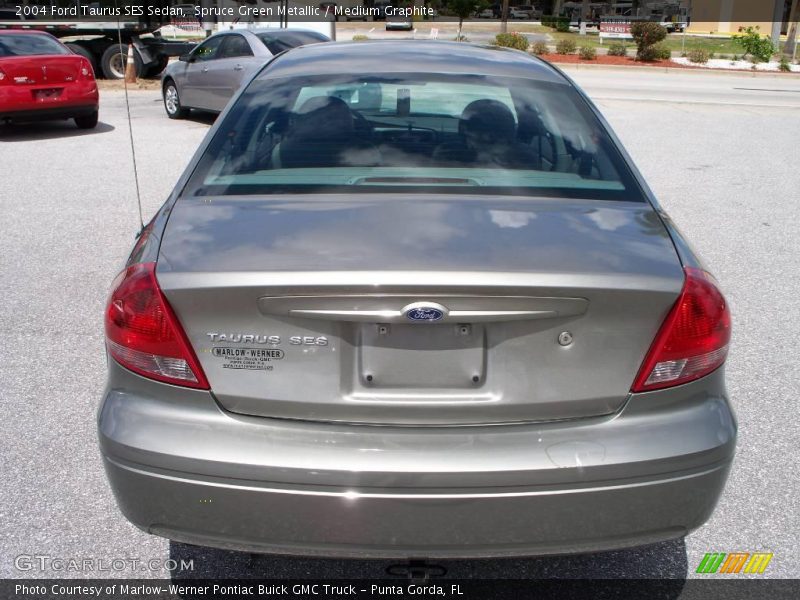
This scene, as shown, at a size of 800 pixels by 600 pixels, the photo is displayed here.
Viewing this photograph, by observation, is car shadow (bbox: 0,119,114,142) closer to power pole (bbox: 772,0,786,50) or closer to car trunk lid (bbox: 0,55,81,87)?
car trunk lid (bbox: 0,55,81,87)

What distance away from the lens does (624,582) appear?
2803 millimetres

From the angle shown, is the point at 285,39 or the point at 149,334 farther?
the point at 285,39

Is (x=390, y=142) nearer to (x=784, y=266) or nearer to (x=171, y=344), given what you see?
(x=171, y=344)

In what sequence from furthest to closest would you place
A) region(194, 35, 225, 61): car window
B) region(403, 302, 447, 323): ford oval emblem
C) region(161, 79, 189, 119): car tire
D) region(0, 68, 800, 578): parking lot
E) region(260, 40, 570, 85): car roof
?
region(161, 79, 189, 119): car tire → region(194, 35, 225, 61): car window → region(260, 40, 570, 85): car roof → region(0, 68, 800, 578): parking lot → region(403, 302, 447, 323): ford oval emblem

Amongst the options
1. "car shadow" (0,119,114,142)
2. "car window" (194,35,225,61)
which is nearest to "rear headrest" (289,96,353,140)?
"car shadow" (0,119,114,142)

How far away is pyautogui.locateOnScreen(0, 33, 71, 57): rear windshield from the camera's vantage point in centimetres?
1220

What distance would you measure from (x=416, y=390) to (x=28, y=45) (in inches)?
490

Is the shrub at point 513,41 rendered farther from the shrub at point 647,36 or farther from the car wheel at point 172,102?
the car wheel at point 172,102

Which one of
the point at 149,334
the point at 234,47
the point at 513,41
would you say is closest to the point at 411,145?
the point at 149,334

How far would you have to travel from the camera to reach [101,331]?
16.0 feet

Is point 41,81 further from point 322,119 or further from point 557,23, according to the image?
point 557,23

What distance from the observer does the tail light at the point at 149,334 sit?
222 centimetres

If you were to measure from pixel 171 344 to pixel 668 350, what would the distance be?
1345mm

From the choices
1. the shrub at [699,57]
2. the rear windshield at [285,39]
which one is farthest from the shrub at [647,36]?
the rear windshield at [285,39]
